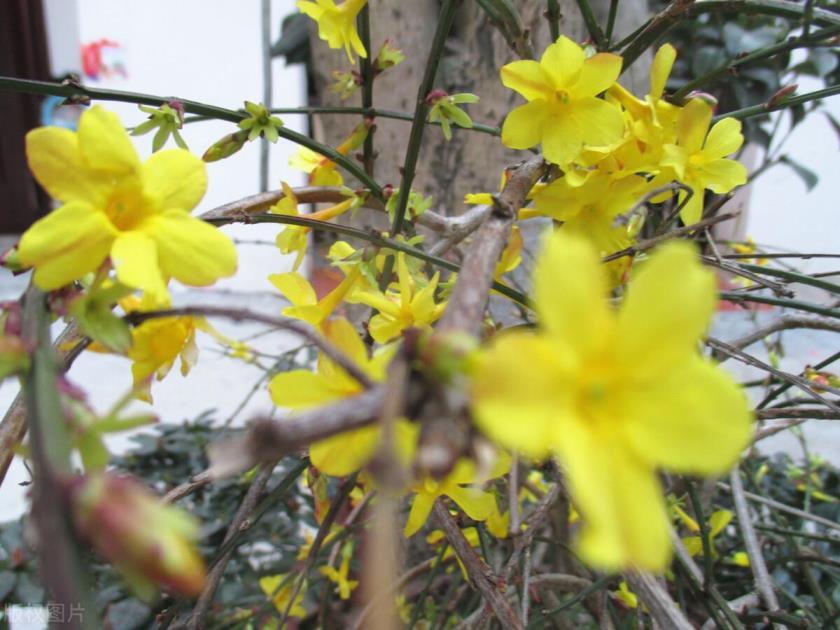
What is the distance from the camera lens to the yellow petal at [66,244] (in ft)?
0.75

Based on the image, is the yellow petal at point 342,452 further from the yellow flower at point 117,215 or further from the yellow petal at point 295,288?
the yellow petal at point 295,288

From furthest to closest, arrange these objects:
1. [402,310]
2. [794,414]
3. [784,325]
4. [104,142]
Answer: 1. [784,325]
2. [794,414]
3. [402,310]
4. [104,142]

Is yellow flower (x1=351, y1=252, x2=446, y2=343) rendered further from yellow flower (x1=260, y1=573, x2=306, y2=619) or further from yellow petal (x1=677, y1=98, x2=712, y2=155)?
yellow flower (x1=260, y1=573, x2=306, y2=619)

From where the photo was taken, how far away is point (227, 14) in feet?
9.53

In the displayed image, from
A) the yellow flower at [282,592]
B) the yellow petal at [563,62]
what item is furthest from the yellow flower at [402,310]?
the yellow flower at [282,592]

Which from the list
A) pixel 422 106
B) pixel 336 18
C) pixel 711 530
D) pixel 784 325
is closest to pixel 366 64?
pixel 336 18

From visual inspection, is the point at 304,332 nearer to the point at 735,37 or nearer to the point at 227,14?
the point at 735,37

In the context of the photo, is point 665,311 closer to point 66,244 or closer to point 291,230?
point 66,244

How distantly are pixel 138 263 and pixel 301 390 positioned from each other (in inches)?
2.9

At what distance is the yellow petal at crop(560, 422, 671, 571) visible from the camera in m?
0.15

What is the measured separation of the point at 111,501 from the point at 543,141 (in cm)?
32

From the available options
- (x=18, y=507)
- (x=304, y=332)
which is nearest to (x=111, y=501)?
(x=304, y=332)

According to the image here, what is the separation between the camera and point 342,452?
0.24 metres

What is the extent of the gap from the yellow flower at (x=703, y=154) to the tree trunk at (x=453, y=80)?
0.50 meters
